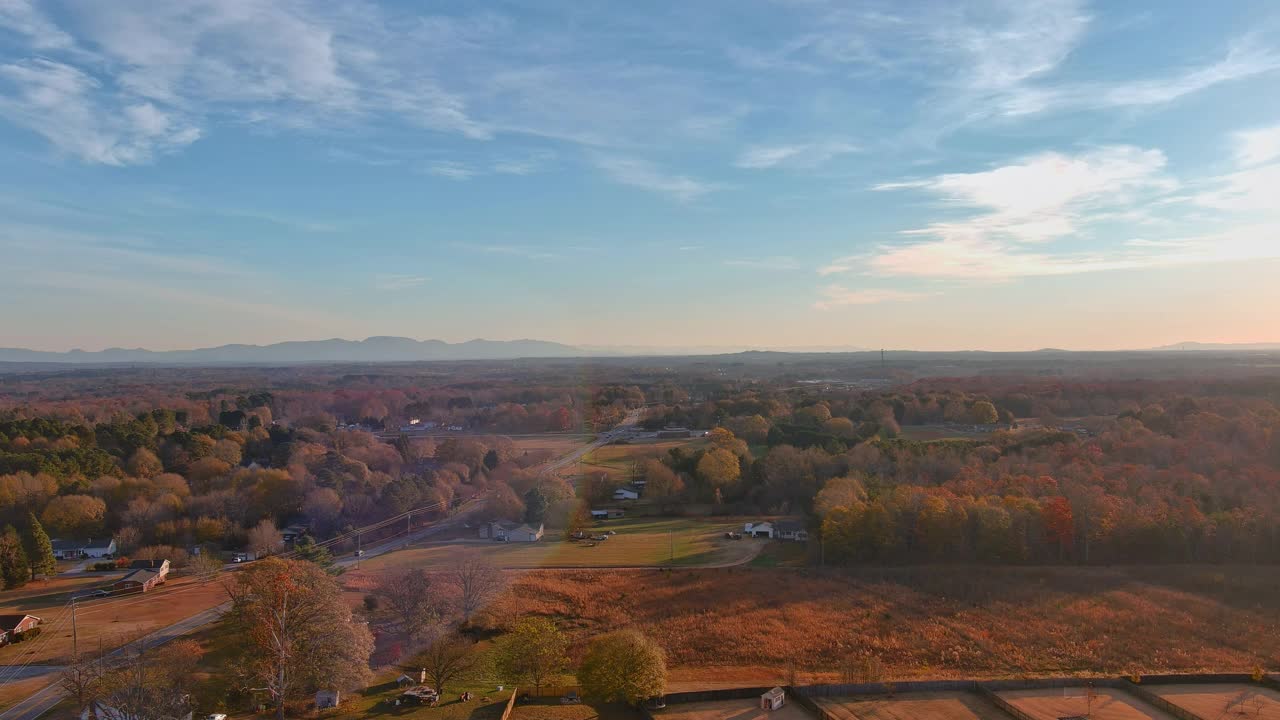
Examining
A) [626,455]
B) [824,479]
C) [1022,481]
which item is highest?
[1022,481]

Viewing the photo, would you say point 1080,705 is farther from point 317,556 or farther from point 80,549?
point 80,549

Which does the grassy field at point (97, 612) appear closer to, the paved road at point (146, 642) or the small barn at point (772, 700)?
the paved road at point (146, 642)

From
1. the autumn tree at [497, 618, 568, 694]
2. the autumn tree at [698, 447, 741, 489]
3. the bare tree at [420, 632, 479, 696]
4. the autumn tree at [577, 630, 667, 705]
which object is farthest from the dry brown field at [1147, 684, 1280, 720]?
the autumn tree at [698, 447, 741, 489]

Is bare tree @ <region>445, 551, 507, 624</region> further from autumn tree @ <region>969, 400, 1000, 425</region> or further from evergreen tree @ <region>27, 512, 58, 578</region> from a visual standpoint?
autumn tree @ <region>969, 400, 1000, 425</region>

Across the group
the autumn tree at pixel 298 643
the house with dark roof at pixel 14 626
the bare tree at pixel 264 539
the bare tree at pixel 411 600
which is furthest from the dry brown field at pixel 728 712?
the bare tree at pixel 264 539

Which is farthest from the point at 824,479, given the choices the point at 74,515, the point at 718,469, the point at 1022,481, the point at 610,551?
the point at 74,515

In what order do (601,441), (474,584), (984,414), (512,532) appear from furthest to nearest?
(984,414)
(601,441)
(512,532)
(474,584)
